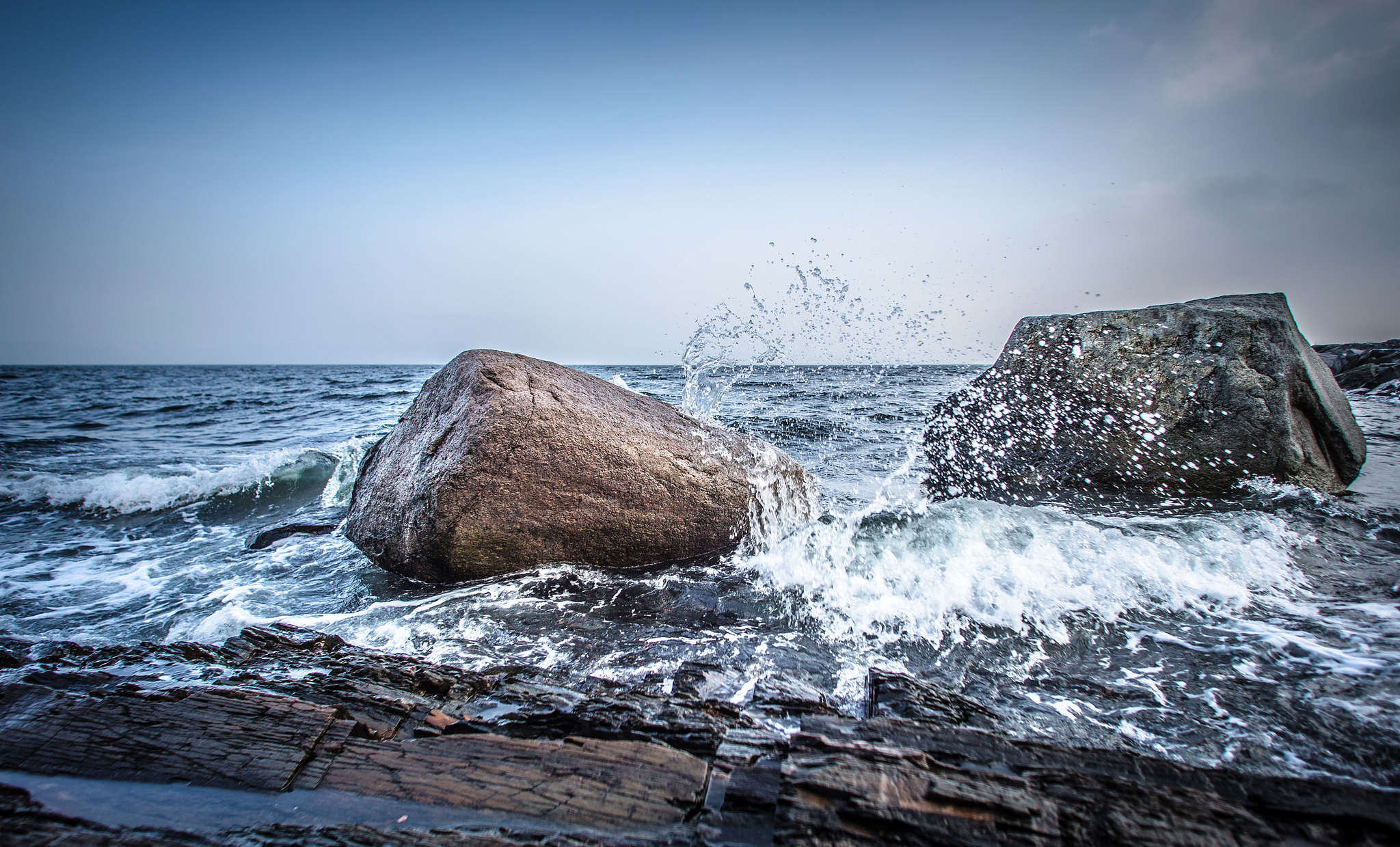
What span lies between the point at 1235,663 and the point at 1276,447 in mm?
3451

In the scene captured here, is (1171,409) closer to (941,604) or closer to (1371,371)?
(941,604)

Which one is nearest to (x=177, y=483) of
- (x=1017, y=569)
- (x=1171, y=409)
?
(x=1017, y=569)

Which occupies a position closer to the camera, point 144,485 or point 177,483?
point 144,485

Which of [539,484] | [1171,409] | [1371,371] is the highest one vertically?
[1371,371]

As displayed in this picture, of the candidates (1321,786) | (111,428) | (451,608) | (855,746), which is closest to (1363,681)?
(1321,786)

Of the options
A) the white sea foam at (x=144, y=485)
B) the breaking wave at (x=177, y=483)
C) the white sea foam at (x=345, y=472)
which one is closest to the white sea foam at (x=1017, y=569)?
the white sea foam at (x=345, y=472)

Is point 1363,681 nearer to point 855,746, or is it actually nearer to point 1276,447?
point 855,746

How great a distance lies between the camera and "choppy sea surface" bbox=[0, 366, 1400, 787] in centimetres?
223

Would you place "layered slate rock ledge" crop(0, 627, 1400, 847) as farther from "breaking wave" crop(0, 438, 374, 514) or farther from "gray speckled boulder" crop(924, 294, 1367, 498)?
"breaking wave" crop(0, 438, 374, 514)

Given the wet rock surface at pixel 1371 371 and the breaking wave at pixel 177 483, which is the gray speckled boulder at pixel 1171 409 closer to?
the breaking wave at pixel 177 483

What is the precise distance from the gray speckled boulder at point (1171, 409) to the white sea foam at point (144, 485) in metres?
8.46

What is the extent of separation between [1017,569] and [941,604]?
75cm

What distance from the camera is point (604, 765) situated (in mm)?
1624

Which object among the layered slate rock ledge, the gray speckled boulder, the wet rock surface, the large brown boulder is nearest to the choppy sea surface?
the large brown boulder
